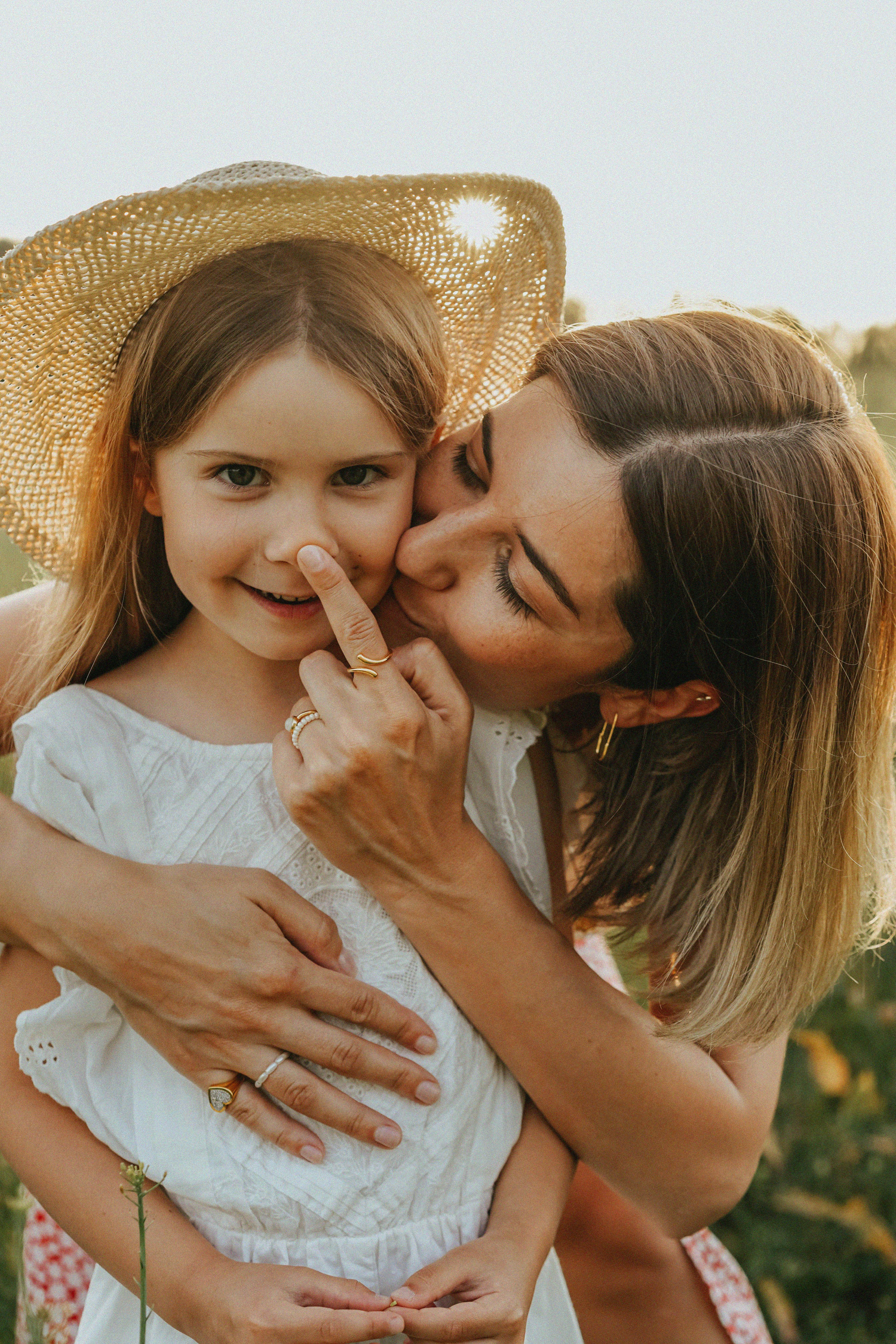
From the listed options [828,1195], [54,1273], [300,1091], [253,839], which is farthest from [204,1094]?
[828,1195]

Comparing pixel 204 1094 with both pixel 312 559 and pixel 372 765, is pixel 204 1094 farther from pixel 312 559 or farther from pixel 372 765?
pixel 312 559

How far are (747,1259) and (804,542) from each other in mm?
2503

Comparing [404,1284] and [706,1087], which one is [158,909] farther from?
[706,1087]

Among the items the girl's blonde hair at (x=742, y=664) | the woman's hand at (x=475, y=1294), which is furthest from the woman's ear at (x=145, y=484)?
the woman's hand at (x=475, y=1294)

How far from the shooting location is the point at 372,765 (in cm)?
222

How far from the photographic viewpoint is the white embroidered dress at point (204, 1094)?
2174 millimetres

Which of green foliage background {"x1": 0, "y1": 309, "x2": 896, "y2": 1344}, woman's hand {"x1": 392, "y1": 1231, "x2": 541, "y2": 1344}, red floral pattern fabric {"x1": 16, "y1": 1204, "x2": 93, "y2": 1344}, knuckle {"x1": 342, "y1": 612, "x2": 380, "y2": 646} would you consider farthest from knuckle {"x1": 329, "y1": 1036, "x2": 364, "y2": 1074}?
green foliage background {"x1": 0, "y1": 309, "x2": 896, "y2": 1344}

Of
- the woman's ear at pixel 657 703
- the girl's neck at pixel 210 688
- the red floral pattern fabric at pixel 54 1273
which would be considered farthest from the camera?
the red floral pattern fabric at pixel 54 1273

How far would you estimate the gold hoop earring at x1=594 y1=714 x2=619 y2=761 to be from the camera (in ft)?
8.70

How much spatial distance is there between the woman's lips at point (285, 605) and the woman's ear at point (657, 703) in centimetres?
67

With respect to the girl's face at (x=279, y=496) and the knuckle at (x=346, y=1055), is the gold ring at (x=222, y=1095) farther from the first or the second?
the girl's face at (x=279, y=496)

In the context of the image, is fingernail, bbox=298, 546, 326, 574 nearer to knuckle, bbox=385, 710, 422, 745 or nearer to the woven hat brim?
knuckle, bbox=385, 710, 422, 745

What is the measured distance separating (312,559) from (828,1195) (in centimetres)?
295

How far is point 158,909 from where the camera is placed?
2.16 meters
